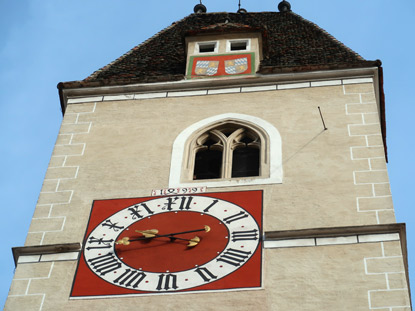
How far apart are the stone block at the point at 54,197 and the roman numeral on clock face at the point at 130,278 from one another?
1738 mm

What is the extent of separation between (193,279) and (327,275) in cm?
136

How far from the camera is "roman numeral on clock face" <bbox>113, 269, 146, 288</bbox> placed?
40.2 feet

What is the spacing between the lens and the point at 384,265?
1209 cm

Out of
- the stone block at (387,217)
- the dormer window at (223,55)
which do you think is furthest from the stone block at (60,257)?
the dormer window at (223,55)

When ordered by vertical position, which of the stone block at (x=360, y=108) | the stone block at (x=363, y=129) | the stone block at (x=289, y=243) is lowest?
the stone block at (x=289, y=243)

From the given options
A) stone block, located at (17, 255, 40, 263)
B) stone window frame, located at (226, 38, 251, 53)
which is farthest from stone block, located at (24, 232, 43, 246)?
stone window frame, located at (226, 38, 251, 53)

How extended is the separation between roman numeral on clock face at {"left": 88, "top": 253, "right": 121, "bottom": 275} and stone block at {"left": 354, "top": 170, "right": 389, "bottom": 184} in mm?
2921

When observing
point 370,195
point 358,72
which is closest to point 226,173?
point 370,195

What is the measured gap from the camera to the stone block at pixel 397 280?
11773 mm

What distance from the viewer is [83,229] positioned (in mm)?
13312

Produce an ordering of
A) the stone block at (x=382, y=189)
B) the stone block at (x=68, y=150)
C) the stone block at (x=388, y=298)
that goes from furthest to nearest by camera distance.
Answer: the stone block at (x=68, y=150) < the stone block at (x=382, y=189) < the stone block at (x=388, y=298)

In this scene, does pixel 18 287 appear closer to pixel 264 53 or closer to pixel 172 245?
pixel 172 245

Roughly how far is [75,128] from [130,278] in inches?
143

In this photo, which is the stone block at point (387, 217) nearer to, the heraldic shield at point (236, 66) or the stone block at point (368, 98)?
the stone block at point (368, 98)
